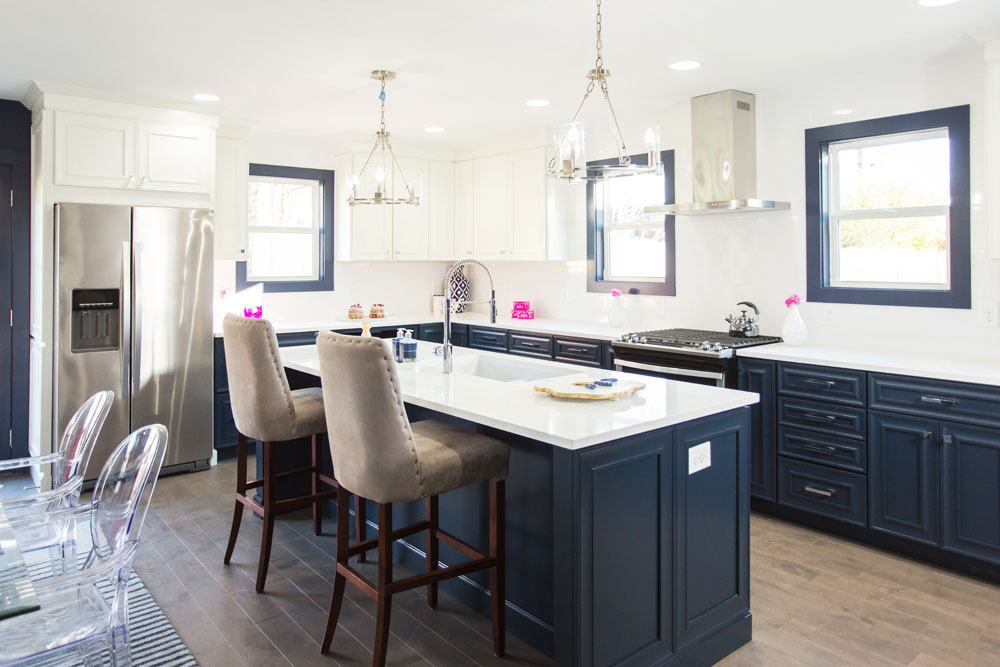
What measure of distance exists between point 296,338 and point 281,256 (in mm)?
974

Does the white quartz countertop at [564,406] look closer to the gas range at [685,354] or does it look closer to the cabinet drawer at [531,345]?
the gas range at [685,354]

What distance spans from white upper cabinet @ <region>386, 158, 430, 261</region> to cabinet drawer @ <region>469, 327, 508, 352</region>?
2.94 ft

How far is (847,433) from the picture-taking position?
3619 mm

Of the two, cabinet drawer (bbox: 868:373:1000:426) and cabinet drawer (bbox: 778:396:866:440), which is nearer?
cabinet drawer (bbox: 868:373:1000:426)

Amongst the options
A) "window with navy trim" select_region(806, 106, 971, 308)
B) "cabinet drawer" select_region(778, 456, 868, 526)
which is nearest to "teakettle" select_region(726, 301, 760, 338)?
"window with navy trim" select_region(806, 106, 971, 308)

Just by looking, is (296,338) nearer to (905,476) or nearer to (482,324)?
(482,324)

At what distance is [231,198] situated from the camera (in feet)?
17.4

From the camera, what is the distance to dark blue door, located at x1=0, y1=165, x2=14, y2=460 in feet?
15.9

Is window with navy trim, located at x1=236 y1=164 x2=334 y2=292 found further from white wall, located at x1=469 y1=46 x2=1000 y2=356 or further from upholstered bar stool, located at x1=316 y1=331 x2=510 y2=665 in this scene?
upholstered bar stool, located at x1=316 y1=331 x2=510 y2=665

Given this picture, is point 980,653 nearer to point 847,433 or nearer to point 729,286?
point 847,433

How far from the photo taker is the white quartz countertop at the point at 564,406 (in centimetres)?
218

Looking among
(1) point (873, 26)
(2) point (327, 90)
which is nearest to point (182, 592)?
(2) point (327, 90)

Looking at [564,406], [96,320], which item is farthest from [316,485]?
[96,320]

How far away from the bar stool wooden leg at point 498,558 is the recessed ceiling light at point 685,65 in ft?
8.30
